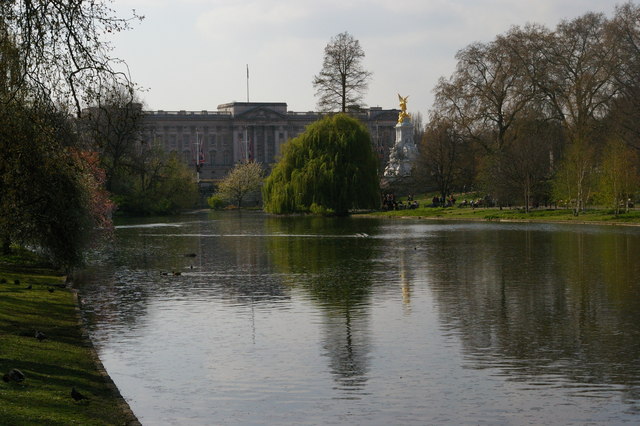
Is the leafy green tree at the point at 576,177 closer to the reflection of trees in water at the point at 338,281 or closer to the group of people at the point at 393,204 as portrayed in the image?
the reflection of trees in water at the point at 338,281

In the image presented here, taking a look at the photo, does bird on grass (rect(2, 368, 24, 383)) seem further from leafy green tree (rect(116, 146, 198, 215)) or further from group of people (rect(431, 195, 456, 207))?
group of people (rect(431, 195, 456, 207))

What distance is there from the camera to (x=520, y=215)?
7900cm

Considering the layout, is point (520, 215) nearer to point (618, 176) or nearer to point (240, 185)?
point (618, 176)

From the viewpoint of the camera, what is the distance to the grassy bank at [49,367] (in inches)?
496

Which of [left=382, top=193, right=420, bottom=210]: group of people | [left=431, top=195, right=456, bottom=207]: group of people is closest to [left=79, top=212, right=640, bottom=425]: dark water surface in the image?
[left=382, top=193, right=420, bottom=210]: group of people

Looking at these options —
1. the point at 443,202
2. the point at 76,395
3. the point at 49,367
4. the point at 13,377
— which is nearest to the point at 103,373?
the point at 49,367

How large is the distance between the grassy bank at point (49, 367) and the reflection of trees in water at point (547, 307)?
22.1ft

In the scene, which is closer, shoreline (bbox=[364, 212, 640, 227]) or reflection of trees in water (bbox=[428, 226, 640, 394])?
reflection of trees in water (bbox=[428, 226, 640, 394])

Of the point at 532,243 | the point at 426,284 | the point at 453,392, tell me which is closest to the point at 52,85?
the point at 453,392

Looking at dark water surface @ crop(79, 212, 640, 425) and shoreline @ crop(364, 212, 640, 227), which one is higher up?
shoreline @ crop(364, 212, 640, 227)

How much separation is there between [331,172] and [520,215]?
19.2 metres

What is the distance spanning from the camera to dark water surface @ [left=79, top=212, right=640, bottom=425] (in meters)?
14.9

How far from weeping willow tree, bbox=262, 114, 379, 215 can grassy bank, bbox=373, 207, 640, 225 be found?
4329 mm

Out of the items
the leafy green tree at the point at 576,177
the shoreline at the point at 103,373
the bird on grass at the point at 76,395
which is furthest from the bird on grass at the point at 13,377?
the leafy green tree at the point at 576,177
